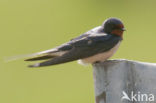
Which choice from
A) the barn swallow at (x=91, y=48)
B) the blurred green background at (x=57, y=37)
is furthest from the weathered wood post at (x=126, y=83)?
the blurred green background at (x=57, y=37)

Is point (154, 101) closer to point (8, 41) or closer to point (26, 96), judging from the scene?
point (26, 96)

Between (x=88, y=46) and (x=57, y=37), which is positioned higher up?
(x=57, y=37)

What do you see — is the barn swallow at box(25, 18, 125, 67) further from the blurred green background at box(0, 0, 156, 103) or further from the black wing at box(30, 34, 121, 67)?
the blurred green background at box(0, 0, 156, 103)

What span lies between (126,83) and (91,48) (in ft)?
3.33

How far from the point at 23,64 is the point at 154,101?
15.1 ft

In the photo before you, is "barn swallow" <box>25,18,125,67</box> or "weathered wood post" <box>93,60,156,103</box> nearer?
"weathered wood post" <box>93,60,156,103</box>

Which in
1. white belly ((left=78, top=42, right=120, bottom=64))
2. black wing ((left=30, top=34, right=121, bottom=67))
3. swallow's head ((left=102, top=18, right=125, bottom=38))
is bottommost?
white belly ((left=78, top=42, right=120, bottom=64))

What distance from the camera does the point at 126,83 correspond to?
292 centimetres

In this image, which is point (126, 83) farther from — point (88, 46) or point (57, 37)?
point (57, 37)

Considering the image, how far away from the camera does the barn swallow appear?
12.5 feet

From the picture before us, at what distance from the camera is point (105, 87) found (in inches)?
117

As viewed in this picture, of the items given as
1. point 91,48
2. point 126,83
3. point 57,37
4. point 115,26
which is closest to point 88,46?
point 91,48

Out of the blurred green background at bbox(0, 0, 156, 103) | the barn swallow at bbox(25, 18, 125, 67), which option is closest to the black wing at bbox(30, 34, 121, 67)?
the barn swallow at bbox(25, 18, 125, 67)

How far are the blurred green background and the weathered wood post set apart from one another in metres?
3.40
